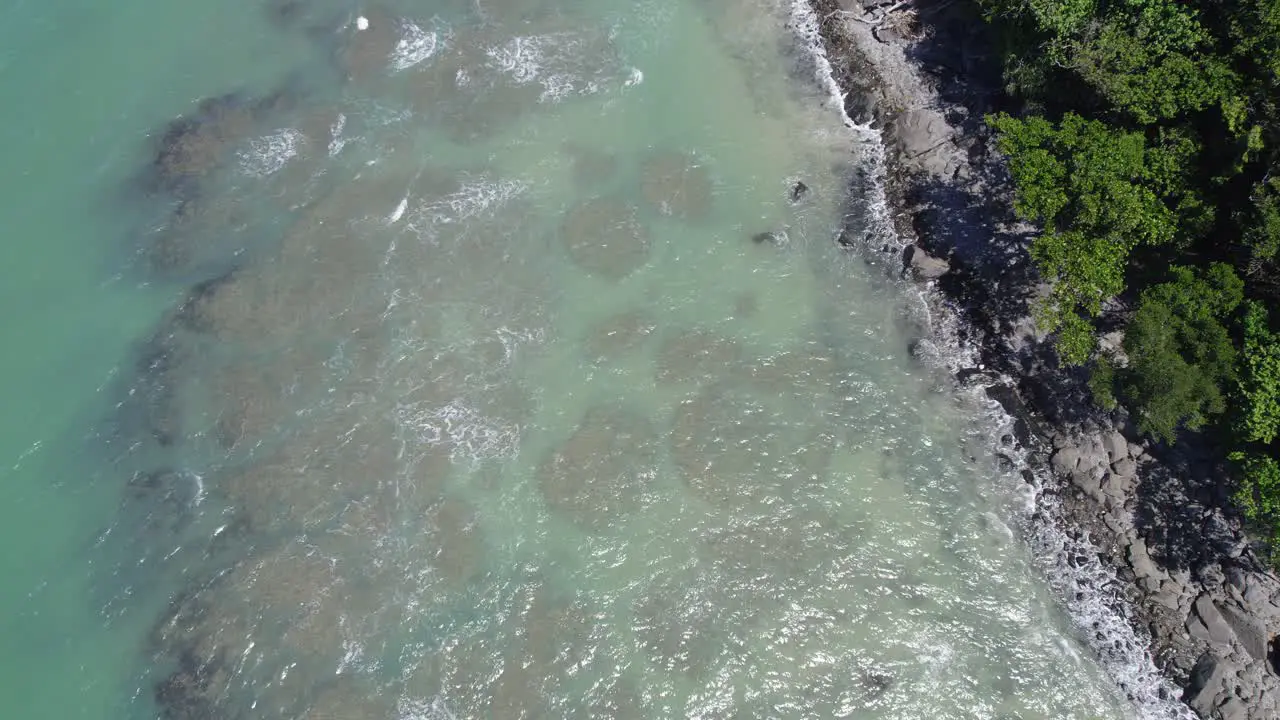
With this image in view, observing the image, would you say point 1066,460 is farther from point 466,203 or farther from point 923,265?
Result: point 466,203

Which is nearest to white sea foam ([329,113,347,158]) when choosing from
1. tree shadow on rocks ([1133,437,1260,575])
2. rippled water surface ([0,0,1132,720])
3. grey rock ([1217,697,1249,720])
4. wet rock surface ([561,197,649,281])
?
rippled water surface ([0,0,1132,720])

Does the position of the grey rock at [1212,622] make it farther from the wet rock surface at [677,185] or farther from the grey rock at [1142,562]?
the wet rock surface at [677,185]

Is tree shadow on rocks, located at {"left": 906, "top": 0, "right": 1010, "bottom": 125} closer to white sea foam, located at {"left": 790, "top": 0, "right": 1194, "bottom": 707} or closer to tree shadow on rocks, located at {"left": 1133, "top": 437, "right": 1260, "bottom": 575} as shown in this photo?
white sea foam, located at {"left": 790, "top": 0, "right": 1194, "bottom": 707}

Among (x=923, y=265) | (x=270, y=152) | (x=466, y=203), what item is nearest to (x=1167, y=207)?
(x=923, y=265)

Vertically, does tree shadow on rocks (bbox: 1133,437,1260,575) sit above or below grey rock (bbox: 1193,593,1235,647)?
above

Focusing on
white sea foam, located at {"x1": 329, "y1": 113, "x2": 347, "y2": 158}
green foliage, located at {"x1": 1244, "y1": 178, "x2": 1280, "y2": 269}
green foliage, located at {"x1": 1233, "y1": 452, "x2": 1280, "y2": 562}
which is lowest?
green foliage, located at {"x1": 1233, "y1": 452, "x2": 1280, "y2": 562}

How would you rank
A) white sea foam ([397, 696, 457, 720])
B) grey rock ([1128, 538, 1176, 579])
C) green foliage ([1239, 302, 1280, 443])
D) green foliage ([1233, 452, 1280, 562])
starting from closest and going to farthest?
green foliage ([1233, 452, 1280, 562])
white sea foam ([397, 696, 457, 720])
green foliage ([1239, 302, 1280, 443])
grey rock ([1128, 538, 1176, 579])

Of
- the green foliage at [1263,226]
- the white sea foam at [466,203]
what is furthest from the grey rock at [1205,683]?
the white sea foam at [466,203]

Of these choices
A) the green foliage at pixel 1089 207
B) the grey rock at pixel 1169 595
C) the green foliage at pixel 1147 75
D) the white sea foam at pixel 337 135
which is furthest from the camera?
the white sea foam at pixel 337 135
